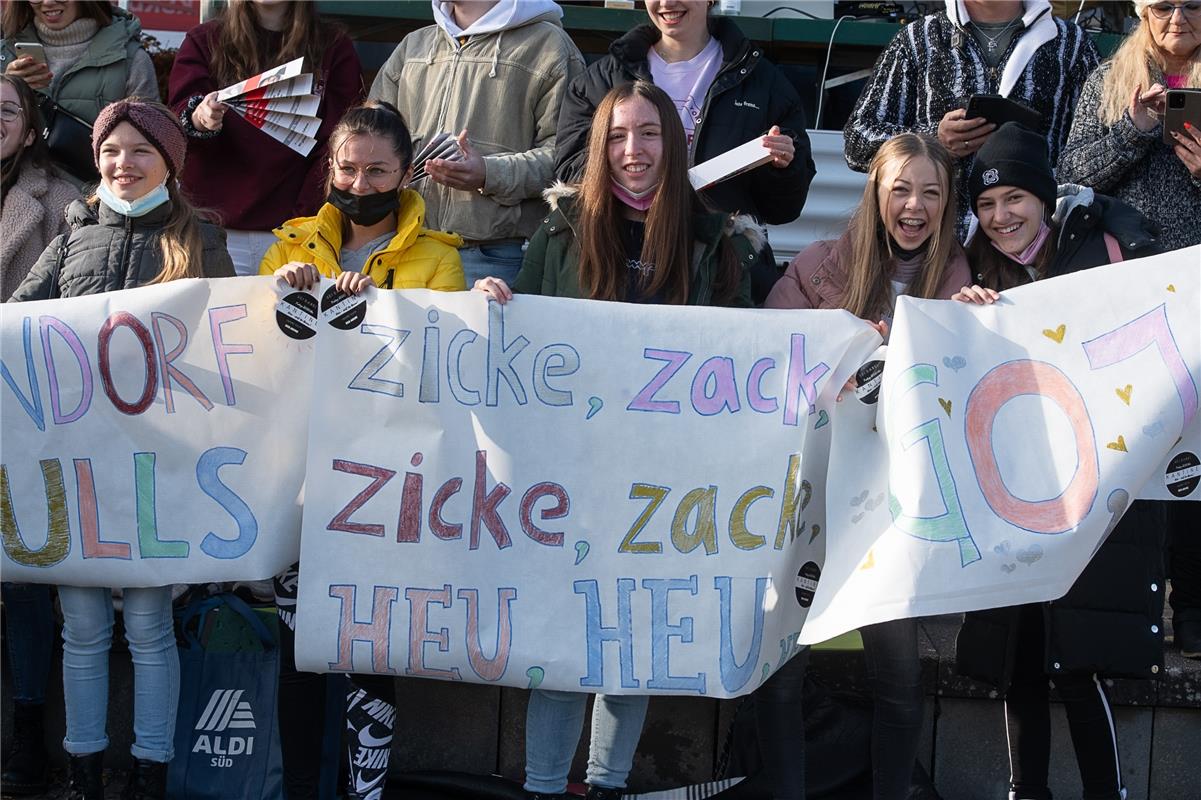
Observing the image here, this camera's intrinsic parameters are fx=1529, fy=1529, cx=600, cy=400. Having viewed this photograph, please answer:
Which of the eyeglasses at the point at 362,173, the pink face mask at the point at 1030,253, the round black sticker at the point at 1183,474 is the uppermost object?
the eyeglasses at the point at 362,173

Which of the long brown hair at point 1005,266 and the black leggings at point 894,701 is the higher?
the long brown hair at point 1005,266

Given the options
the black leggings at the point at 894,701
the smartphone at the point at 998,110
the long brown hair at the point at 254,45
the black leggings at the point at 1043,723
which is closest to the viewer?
the black leggings at the point at 894,701

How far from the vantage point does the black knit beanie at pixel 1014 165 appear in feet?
14.1

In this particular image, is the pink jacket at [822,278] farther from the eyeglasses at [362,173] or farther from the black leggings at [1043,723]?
the eyeglasses at [362,173]

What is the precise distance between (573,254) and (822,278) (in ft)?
2.34

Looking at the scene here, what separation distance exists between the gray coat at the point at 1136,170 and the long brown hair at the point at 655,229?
4.42 feet

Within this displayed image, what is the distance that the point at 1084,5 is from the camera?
24.3 feet

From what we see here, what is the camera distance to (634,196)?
4324 millimetres

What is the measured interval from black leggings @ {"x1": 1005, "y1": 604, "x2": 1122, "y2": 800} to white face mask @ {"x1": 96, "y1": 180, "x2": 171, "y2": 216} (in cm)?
266

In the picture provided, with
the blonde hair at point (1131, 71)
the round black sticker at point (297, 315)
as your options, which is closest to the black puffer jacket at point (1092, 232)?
the blonde hair at point (1131, 71)

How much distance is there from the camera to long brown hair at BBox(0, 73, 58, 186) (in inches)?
199

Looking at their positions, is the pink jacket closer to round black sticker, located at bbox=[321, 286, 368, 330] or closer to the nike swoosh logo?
round black sticker, located at bbox=[321, 286, 368, 330]

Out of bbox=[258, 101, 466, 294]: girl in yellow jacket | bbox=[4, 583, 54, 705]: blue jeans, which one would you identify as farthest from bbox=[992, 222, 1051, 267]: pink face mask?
bbox=[4, 583, 54, 705]: blue jeans

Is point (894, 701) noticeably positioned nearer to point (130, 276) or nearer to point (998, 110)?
point (998, 110)
